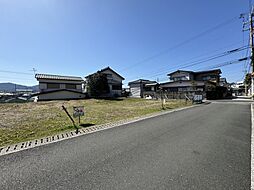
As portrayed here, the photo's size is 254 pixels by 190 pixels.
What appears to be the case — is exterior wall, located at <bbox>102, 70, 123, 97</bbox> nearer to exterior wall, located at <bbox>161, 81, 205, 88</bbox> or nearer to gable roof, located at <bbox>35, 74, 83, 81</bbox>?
gable roof, located at <bbox>35, 74, 83, 81</bbox>

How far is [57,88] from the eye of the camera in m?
29.1

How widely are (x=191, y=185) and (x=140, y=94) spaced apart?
37.3m

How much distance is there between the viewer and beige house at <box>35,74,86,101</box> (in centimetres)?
2650

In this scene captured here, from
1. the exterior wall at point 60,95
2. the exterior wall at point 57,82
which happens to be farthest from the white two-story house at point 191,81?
the exterior wall at point 60,95

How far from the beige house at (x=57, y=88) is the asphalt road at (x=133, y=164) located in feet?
81.9

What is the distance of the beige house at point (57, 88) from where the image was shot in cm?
2650

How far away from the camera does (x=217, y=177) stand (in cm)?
271

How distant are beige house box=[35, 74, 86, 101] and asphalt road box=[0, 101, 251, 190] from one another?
81.9ft

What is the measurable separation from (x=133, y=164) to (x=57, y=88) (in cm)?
2975

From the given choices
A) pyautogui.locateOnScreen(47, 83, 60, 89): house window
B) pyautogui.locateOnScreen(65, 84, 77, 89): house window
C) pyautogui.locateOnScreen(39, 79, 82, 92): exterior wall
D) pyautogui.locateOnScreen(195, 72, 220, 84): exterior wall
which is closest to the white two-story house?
pyautogui.locateOnScreen(195, 72, 220, 84): exterior wall

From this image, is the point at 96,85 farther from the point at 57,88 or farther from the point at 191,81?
the point at 191,81

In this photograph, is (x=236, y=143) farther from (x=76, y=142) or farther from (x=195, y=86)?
(x=195, y=86)

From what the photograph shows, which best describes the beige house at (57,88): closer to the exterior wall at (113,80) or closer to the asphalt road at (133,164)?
the exterior wall at (113,80)

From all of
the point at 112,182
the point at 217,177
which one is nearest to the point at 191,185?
the point at 217,177
